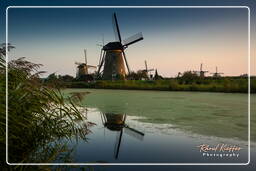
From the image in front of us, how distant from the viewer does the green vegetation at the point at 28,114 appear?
1.82 m

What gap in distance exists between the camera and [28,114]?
1.91 m

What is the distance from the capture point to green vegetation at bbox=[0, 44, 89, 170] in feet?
5.96

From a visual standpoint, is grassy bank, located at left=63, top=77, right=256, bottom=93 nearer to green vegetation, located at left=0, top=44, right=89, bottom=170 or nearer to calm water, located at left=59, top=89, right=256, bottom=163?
calm water, located at left=59, top=89, right=256, bottom=163

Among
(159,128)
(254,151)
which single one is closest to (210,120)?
(159,128)

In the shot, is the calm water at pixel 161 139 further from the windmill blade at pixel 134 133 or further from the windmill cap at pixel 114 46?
the windmill cap at pixel 114 46

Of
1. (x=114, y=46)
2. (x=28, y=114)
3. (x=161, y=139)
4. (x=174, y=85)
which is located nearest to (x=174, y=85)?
(x=174, y=85)

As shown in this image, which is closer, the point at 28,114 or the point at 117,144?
the point at 28,114

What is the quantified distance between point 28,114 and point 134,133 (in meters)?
2.90

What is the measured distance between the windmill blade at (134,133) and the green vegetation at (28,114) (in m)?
2.27

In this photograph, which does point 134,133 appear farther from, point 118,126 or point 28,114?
point 28,114

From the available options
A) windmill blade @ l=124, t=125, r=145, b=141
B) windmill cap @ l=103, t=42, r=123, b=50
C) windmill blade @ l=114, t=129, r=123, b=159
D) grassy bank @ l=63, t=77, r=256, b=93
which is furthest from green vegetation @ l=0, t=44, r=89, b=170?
windmill cap @ l=103, t=42, r=123, b=50

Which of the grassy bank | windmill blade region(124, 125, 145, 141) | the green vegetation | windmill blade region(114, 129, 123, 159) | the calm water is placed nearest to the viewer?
the green vegetation

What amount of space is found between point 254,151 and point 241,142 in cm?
32

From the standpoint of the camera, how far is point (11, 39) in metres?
2.47
